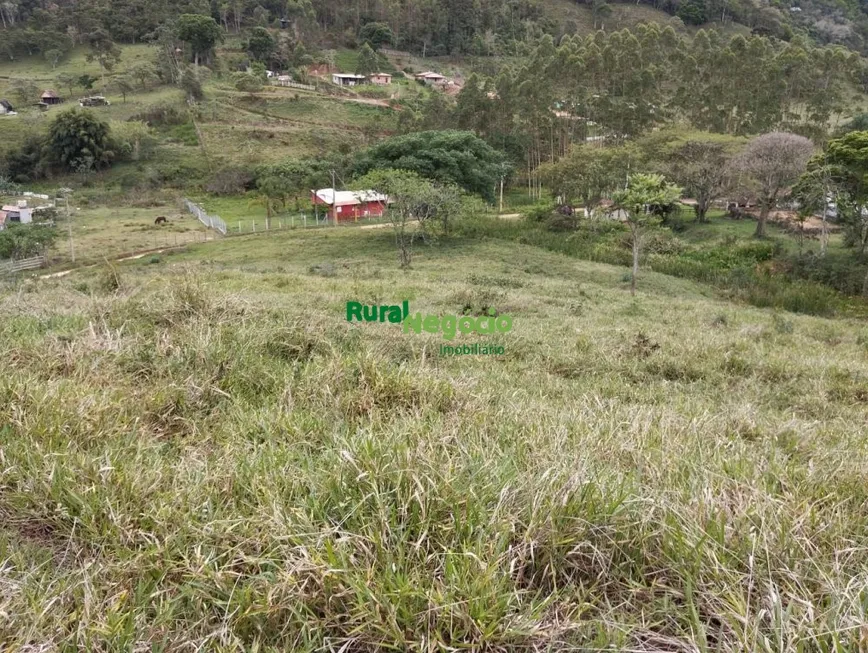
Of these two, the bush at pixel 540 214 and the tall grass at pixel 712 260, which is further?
the bush at pixel 540 214

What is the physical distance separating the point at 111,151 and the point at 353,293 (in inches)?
1472

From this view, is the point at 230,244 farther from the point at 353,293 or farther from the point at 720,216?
the point at 720,216

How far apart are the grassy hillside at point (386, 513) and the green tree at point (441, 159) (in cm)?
1992

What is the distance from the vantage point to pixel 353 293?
9.84m

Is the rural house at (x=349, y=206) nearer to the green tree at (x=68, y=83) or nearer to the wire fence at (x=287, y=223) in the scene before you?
the wire fence at (x=287, y=223)

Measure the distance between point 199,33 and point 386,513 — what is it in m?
60.7

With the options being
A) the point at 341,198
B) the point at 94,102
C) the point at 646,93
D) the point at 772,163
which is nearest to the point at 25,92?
the point at 94,102

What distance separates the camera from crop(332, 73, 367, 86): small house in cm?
5488

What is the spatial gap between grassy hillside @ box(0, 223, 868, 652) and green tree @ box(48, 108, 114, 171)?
40.2 meters

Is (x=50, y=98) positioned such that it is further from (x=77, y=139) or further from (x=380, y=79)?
(x=380, y=79)

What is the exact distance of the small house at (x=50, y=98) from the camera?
44903mm

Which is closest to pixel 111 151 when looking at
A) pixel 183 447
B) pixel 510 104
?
pixel 510 104

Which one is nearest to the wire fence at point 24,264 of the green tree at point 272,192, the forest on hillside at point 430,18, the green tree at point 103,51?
the green tree at point 272,192

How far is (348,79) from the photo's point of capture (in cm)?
5525
